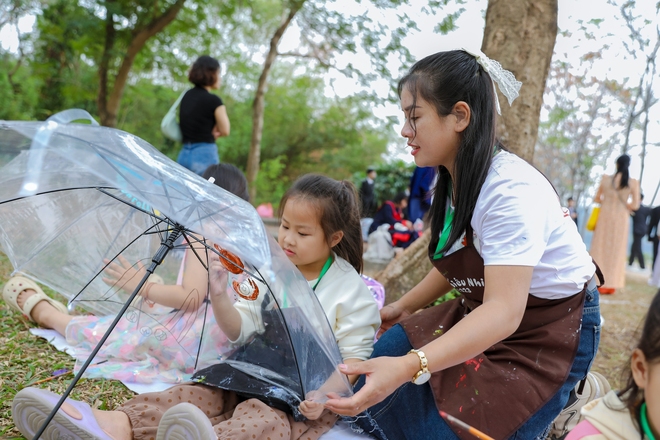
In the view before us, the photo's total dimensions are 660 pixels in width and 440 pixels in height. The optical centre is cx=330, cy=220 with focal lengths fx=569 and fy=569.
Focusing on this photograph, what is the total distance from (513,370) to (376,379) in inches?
19.9

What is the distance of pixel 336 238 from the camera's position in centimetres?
215

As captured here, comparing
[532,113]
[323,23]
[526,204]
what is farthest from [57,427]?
[323,23]

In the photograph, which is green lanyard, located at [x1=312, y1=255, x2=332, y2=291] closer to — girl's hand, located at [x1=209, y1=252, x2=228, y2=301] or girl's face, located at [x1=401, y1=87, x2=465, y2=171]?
girl's hand, located at [x1=209, y1=252, x2=228, y2=301]

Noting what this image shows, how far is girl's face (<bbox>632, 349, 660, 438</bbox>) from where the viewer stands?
116 centimetres

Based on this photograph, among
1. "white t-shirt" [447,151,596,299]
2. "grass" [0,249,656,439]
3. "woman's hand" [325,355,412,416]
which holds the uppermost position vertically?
"white t-shirt" [447,151,596,299]

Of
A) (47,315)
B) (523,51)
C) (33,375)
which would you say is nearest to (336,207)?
(33,375)

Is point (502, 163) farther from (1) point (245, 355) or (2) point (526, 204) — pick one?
(1) point (245, 355)

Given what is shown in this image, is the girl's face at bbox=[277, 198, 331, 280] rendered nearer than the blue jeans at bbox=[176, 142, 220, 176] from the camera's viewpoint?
Yes

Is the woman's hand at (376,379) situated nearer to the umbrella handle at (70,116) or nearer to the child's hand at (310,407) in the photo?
the child's hand at (310,407)

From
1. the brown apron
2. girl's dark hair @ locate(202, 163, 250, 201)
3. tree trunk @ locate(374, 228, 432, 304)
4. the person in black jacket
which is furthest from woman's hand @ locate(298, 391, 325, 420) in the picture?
the person in black jacket

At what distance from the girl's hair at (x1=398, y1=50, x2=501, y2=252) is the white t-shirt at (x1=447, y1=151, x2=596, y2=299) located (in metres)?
0.04

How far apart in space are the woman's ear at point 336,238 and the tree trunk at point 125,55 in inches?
260

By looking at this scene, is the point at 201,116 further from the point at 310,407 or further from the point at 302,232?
the point at 310,407

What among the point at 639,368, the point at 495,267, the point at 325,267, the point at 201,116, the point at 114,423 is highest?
the point at 201,116
